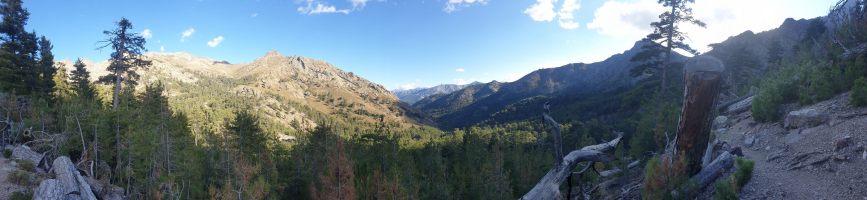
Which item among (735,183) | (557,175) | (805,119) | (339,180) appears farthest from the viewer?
(339,180)

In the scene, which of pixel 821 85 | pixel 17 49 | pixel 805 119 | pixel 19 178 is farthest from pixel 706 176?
pixel 17 49

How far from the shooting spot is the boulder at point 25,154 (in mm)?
22625

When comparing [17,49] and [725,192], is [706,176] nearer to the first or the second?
[725,192]

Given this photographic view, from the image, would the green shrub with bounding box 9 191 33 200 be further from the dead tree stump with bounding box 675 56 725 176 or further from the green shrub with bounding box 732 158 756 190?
the green shrub with bounding box 732 158 756 190

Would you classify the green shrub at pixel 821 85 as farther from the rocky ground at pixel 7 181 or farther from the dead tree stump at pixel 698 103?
the rocky ground at pixel 7 181

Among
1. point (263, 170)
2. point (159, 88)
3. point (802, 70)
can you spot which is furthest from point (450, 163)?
point (802, 70)

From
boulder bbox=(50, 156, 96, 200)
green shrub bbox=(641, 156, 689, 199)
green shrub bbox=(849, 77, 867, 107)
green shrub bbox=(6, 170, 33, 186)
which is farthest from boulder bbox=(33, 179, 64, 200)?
green shrub bbox=(849, 77, 867, 107)

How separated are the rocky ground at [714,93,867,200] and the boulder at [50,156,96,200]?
83.4 feet

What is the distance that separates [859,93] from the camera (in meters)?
11.1

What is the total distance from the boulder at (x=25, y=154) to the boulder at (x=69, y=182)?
4.02 meters

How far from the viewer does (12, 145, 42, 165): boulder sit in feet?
74.2

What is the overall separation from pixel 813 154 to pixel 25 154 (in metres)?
35.8

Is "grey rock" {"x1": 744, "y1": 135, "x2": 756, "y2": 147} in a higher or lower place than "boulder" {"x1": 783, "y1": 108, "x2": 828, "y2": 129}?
lower

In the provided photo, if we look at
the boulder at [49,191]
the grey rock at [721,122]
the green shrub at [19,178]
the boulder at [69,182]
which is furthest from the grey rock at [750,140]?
the green shrub at [19,178]
